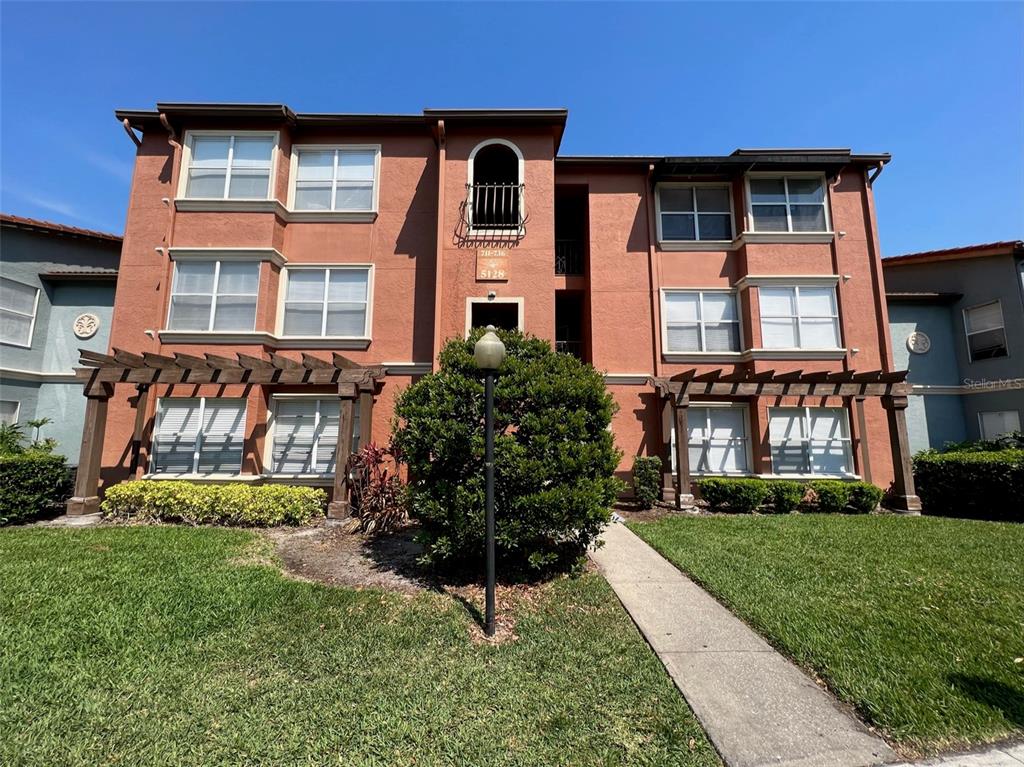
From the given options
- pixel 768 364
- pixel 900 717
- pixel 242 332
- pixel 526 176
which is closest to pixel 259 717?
pixel 900 717

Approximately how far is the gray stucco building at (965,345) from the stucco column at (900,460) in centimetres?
433

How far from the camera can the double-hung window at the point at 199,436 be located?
11.0 m

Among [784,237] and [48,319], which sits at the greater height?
[784,237]

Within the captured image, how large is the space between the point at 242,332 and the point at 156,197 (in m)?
4.81

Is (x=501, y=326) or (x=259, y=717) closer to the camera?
(x=259, y=717)

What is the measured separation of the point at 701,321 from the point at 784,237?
3.49m

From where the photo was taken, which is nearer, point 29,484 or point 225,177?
point 29,484

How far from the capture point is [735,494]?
10523 mm

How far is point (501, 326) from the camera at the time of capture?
1215 centimetres

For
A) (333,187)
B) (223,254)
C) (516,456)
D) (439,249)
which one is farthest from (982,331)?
(223,254)

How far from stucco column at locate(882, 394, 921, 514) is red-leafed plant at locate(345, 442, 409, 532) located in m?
12.1

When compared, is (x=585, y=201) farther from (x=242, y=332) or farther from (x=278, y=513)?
(x=278, y=513)

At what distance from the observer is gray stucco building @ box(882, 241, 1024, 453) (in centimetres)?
1373

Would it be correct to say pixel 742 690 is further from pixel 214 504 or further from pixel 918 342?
pixel 918 342
